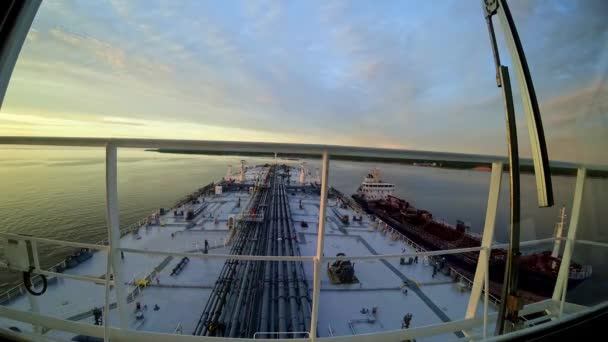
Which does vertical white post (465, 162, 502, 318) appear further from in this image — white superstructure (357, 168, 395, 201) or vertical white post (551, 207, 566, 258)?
white superstructure (357, 168, 395, 201)

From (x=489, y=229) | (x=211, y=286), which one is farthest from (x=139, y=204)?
(x=489, y=229)

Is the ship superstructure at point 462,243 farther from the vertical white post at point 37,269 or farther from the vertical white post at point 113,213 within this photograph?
the vertical white post at point 37,269

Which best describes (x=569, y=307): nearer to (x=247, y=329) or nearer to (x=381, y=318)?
(x=381, y=318)

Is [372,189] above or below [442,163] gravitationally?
below

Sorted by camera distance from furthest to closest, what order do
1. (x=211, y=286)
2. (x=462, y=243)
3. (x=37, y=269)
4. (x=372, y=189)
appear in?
1. (x=372, y=189)
2. (x=462, y=243)
3. (x=211, y=286)
4. (x=37, y=269)

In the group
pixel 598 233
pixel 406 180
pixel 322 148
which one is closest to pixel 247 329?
pixel 322 148

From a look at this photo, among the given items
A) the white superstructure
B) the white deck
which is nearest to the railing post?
the white deck

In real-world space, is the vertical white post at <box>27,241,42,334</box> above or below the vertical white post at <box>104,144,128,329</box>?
below

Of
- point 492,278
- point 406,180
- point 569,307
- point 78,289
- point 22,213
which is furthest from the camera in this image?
point 406,180

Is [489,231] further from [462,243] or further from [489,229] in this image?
[462,243]

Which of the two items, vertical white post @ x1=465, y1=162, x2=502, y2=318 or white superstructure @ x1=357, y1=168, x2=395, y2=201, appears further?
white superstructure @ x1=357, y1=168, x2=395, y2=201

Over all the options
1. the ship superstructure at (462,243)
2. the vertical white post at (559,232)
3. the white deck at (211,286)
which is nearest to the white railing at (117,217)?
the ship superstructure at (462,243)
